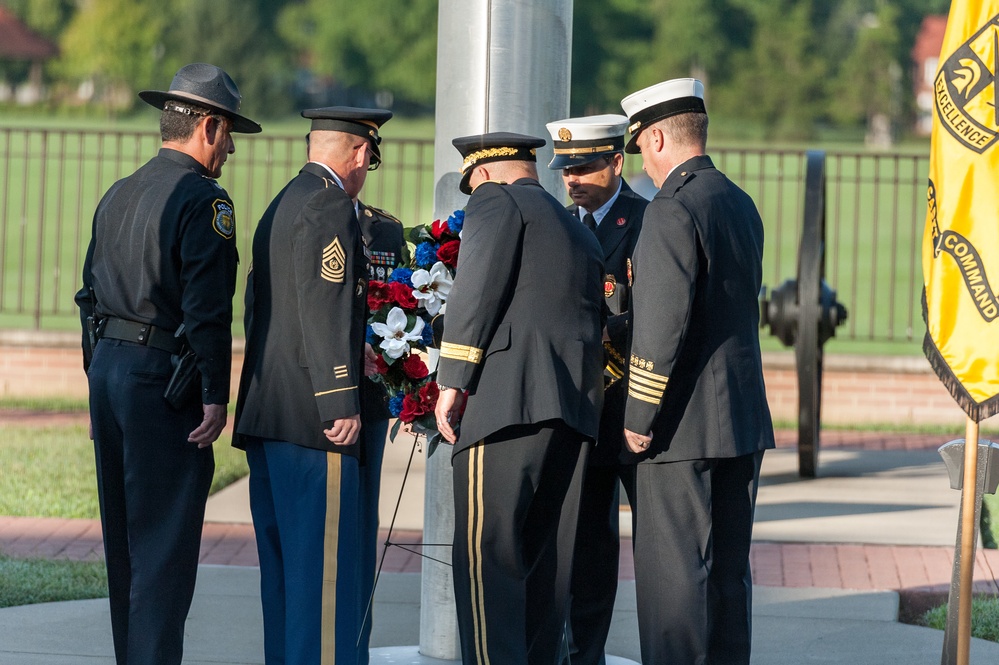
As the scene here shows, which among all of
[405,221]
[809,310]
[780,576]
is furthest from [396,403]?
[405,221]

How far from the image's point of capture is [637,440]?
3889 mm

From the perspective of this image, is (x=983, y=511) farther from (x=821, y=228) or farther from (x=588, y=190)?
(x=588, y=190)

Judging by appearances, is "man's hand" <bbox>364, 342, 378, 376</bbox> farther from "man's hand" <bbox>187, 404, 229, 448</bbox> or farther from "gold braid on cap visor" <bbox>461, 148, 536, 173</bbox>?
"gold braid on cap visor" <bbox>461, 148, 536, 173</bbox>

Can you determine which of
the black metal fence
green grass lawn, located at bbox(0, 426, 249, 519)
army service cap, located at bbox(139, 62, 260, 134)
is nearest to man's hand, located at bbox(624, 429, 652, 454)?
army service cap, located at bbox(139, 62, 260, 134)

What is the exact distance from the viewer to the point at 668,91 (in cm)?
398

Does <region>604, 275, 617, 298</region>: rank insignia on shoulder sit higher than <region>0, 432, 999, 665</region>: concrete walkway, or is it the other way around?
<region>604, 275, 617, 298</region>: rank insignia on shoulder

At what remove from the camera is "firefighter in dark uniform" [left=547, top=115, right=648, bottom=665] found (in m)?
4.32

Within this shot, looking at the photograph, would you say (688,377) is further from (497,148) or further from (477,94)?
(477,94)

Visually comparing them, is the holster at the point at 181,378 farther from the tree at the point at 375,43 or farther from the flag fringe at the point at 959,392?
the tree at the point at 375,43

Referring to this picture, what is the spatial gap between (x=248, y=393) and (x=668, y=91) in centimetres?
152

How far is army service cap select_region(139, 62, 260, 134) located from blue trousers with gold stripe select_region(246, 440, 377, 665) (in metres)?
0.99

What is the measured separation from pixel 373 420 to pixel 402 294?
43cm

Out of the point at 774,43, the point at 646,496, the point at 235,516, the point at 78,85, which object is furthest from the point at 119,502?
the point at 78,85

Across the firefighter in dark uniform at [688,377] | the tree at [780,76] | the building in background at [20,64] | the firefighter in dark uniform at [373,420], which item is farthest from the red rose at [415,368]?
the building in background at [20,64]
